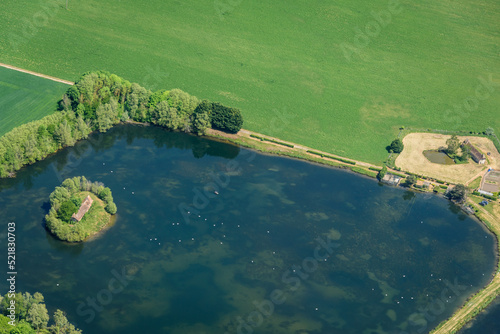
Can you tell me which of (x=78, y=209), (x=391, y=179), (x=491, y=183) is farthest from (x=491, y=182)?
(x=78, y=209)

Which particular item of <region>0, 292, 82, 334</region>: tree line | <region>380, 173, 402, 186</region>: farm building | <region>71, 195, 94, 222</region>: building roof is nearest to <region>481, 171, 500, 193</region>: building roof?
<region>380, 173, 402, 186</region>: farm building

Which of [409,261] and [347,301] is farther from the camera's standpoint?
[409,261]

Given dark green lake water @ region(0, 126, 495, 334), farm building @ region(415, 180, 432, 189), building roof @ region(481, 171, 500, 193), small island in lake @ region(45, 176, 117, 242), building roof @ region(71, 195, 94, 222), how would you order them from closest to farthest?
dark green lake water @ region(0, 126, 495, 334), small island in lake @ region(45, 176, 117, 242), building roof @ region(71, 195, 94, 222), farm building @ region(415, 180, 432, 189), building roof @ region(481, 171, 500, 193)

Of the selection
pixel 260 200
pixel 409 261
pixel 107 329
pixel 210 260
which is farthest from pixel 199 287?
pixel 409 261

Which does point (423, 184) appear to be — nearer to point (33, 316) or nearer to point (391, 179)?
point (391, 179)

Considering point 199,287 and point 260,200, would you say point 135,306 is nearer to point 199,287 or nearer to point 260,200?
point 199,287

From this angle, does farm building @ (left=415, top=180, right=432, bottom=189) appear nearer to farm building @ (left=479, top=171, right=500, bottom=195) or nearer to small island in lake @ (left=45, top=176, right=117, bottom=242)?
farm building @ (left=479, top=171, right=500, bottom=195)
